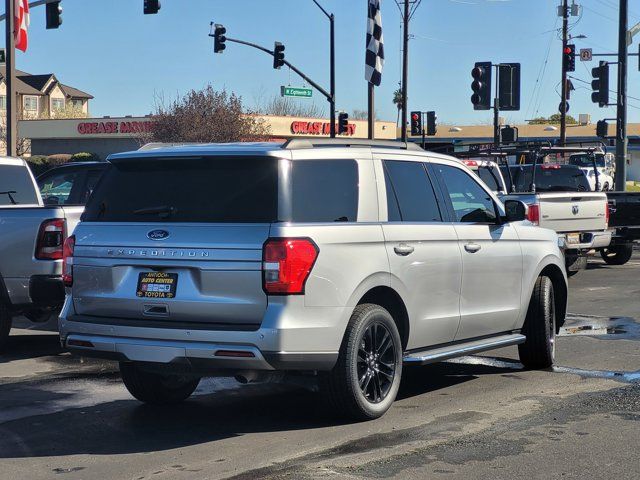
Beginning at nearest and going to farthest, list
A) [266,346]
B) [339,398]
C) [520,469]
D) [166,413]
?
[520,469] → [266,346] → [339,398] → [166,413]

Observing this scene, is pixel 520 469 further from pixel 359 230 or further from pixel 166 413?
pixel 166 413

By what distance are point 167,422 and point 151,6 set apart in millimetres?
21088

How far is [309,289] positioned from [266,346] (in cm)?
46

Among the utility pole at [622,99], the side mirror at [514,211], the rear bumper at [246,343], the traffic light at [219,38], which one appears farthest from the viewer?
the traffic light at [219,38]

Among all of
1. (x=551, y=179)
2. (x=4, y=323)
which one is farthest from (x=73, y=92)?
(x=4, y=323)

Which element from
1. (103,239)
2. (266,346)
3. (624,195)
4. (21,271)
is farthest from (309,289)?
(624,195)

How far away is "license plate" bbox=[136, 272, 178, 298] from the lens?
654 cm

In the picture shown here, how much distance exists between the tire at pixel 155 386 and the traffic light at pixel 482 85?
21387mm

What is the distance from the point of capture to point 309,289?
6406mm

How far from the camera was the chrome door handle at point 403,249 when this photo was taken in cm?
721

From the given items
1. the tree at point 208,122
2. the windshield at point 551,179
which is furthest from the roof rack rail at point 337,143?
the tree at point 208,122

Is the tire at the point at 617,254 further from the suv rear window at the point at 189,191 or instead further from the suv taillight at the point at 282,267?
the suv taillight at the point at 282,267

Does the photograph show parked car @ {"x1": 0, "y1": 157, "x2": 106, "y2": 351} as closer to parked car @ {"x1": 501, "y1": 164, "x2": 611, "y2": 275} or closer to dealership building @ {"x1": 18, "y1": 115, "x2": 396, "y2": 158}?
parked car @ {"x1": 501, "y1": 164, "x2": 611, "y2": 275}

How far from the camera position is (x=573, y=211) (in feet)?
55.0
